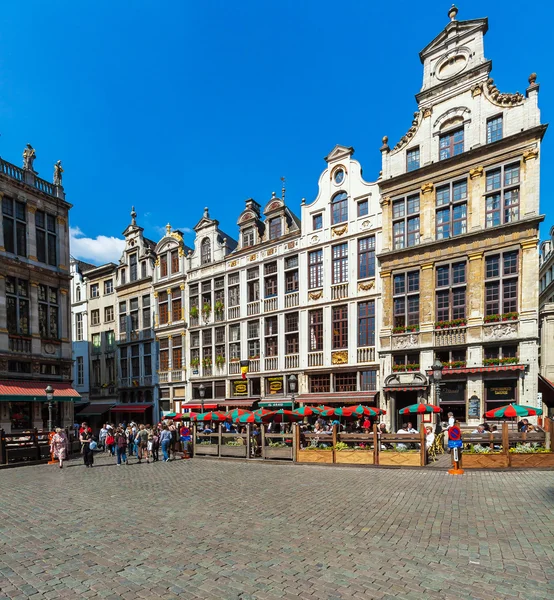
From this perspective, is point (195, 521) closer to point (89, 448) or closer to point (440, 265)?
point (89, 448)

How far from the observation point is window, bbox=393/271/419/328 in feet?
82.6

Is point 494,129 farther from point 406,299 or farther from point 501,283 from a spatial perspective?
point 406,299

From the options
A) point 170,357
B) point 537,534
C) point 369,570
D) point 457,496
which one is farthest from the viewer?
point 170,357

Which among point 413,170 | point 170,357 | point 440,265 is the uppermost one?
point 413,170

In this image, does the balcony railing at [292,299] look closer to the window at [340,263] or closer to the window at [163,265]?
the window at [340,263]

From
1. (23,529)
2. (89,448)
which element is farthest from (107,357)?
(23,529)

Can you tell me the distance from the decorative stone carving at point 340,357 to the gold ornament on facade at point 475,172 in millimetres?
12725

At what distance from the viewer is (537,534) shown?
755 centimetres

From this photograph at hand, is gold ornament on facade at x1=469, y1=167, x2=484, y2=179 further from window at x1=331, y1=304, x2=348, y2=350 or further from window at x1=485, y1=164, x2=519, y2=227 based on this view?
window at x1=331, y1=304, x2=348, y2=350

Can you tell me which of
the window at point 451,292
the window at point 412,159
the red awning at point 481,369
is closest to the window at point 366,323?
the window at point 451,292

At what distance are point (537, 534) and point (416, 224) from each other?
20.5 meters

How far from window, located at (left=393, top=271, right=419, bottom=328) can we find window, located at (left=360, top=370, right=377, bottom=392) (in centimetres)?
346

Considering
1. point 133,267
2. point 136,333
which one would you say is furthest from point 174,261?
point 136,333

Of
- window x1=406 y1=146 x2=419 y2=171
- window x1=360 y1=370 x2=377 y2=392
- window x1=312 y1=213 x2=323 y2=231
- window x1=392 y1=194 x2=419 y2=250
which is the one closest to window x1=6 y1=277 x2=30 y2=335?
window x1=312 y1=213 x2=323 y2=231
